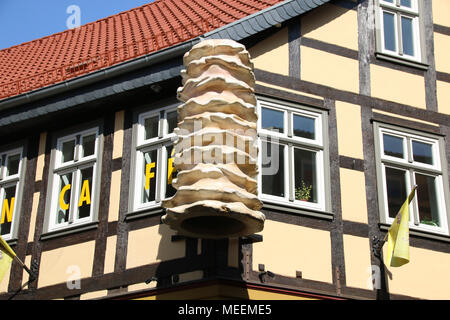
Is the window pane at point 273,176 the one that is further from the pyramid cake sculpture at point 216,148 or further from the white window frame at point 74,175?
the white window frame at point 74,175

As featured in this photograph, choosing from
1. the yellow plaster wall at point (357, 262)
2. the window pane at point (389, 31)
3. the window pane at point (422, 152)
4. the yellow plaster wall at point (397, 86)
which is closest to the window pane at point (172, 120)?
the yellow plaster wall at point (357, 262)

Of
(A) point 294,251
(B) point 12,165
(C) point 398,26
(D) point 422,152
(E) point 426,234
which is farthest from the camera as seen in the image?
(C) point 398,26

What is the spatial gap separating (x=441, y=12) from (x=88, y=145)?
5.60m

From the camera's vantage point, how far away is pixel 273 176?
11875 millimetres

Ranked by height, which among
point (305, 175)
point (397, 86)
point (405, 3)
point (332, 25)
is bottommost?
point (305, 175)

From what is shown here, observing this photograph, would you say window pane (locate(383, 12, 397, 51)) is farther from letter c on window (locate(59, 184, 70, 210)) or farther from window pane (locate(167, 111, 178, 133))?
letter c on window (locate(59, 184, 70, 210))

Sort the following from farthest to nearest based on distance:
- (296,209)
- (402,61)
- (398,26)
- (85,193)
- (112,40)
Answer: (112,40), (398,26), (402,61), (85,193), (296,209)

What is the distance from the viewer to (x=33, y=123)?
13359mm

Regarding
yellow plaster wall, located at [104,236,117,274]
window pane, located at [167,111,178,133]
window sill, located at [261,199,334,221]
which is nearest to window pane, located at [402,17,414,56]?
window sill, located at [261,199,334,221]

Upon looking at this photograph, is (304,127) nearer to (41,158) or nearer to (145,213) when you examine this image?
(145,213)

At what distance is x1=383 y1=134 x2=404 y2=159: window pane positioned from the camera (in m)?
12.7

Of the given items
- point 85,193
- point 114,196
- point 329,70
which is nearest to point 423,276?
point 329,70
